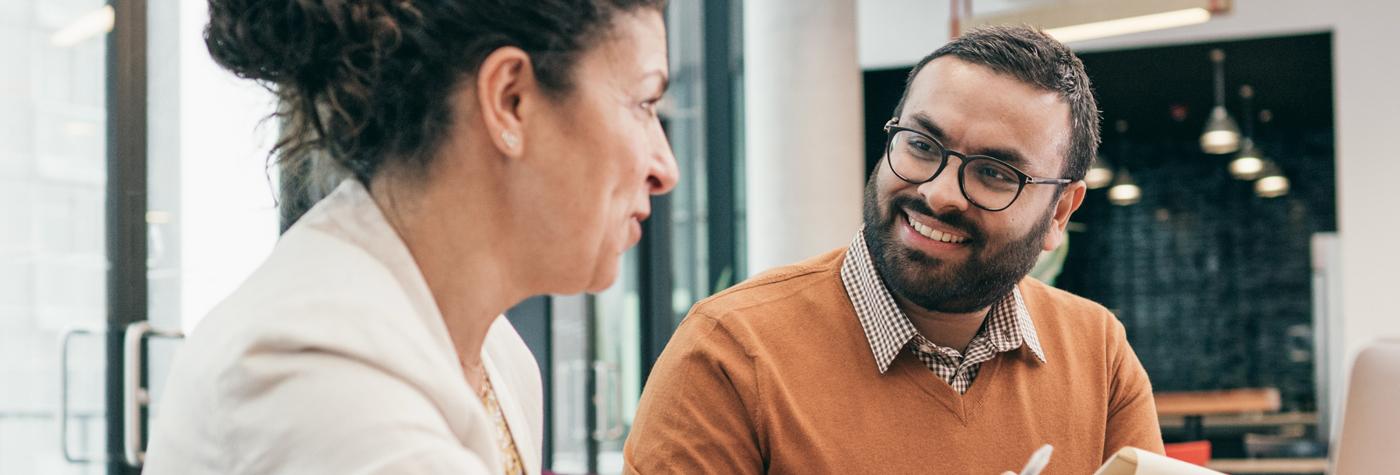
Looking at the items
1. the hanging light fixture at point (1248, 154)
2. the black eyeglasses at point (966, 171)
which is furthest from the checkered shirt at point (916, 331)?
the hanging light fixture at point (1248, 154)

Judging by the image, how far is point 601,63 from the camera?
2.86 ft

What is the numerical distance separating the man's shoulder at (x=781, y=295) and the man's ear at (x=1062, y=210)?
30 centimetres

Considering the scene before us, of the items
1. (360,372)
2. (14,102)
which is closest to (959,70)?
(360,372)

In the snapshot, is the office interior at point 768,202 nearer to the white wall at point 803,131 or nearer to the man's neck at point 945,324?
the white wall at point 803,131

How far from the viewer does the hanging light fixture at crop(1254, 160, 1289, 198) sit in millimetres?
10438

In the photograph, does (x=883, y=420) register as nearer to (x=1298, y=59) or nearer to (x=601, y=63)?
(x=601, y=63)

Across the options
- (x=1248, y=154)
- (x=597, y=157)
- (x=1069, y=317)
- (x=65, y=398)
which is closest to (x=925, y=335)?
(x=1069, y=317)

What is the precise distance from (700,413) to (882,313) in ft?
0.86

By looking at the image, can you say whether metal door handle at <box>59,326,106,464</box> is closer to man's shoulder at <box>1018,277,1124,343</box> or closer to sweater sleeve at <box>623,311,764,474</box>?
sweater sleeve at <box>623,311,764,474</box>

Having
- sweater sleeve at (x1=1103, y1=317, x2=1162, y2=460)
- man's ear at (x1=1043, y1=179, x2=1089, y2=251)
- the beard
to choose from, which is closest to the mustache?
the beard

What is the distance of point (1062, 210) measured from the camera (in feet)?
6.04

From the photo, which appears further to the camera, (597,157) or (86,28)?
(86,28)

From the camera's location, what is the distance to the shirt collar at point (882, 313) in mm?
1569

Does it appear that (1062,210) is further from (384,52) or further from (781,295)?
(384,52)
